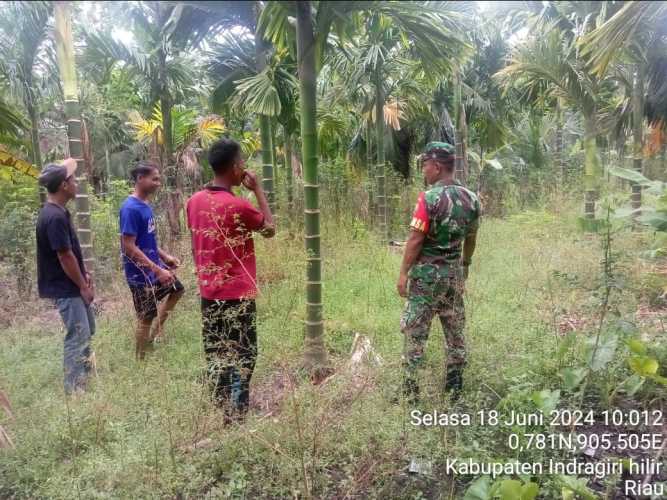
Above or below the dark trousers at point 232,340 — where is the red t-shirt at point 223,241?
above

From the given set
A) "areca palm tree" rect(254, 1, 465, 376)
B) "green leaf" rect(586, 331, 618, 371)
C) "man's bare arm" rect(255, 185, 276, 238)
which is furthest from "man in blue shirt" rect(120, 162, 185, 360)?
"green leaf" rect(586, 331, 618, 371)

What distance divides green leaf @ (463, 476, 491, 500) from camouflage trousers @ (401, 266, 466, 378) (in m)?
0.99

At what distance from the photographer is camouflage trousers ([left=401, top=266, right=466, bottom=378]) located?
3047 millimetres

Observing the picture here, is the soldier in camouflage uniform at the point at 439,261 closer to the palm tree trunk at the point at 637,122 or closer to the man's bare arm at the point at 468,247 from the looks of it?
the man's bare arm at the point at 468,247

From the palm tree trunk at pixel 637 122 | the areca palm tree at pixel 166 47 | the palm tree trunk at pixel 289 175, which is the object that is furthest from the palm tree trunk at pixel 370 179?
the palm tree trunk at pixel 637 122

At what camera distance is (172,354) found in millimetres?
3932

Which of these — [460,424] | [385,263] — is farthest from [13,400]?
[385,263]

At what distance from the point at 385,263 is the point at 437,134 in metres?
6.59

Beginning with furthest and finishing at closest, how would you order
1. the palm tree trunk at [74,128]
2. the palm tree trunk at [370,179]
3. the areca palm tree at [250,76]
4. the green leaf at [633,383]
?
1. the palm tree trunk at [370,179]
2. the areca palm tree at [250,76]
3. the palm tree trunk at [74,128]
4. the green leaf at [633,383]

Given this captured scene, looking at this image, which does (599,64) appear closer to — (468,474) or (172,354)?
(468,474)

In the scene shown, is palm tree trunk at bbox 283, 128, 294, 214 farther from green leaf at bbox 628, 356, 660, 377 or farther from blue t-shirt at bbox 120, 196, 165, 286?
green leaf at bbox 628, 356, 660, 377

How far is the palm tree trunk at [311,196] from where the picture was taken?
2.87 metres

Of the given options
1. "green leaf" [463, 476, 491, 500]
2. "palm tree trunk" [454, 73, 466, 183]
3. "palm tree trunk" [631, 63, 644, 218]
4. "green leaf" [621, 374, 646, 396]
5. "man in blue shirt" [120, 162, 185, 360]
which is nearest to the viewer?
"green leaf" [463, 476, 491, 500]

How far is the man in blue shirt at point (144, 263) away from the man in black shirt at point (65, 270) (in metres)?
0.37
